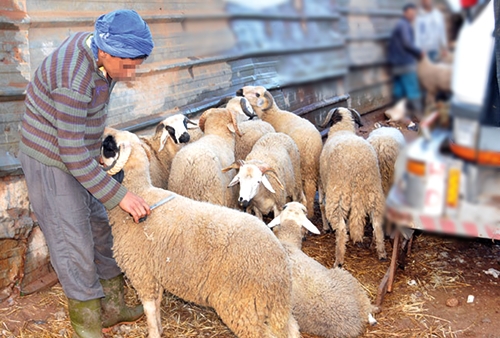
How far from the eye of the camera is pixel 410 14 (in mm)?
1009

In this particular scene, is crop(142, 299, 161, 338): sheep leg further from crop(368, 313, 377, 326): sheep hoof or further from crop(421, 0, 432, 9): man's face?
crop(421, 0, 432, 9): man's face

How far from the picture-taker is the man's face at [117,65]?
292 cm

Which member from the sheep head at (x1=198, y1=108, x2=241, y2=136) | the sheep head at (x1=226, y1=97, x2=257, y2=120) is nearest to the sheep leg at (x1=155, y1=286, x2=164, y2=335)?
the sheep head at (x1=198, y1=108, x2=241, y2=136)

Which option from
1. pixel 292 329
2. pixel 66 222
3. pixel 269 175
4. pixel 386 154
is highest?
pixel 66 222

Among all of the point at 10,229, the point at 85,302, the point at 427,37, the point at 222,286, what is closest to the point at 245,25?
the point at 427,37

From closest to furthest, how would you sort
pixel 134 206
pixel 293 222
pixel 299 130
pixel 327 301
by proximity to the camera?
pixel 134 206, pixel 327 301, pixel 293 222, pixel 299 130

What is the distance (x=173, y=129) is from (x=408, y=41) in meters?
4.57

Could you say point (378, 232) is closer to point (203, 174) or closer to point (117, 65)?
point (203, 174)

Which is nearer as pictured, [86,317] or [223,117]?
[86,317]

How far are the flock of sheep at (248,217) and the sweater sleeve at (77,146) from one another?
0.45 metres

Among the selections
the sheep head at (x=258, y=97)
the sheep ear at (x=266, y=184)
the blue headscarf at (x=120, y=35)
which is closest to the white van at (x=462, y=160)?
the blue headscarf at (x=120, y=35)

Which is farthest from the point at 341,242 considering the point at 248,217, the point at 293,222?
the point at 248,217

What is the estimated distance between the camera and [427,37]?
39.2 inches

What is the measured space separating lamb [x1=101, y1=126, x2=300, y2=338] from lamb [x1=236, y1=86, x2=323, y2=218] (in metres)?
2.99
